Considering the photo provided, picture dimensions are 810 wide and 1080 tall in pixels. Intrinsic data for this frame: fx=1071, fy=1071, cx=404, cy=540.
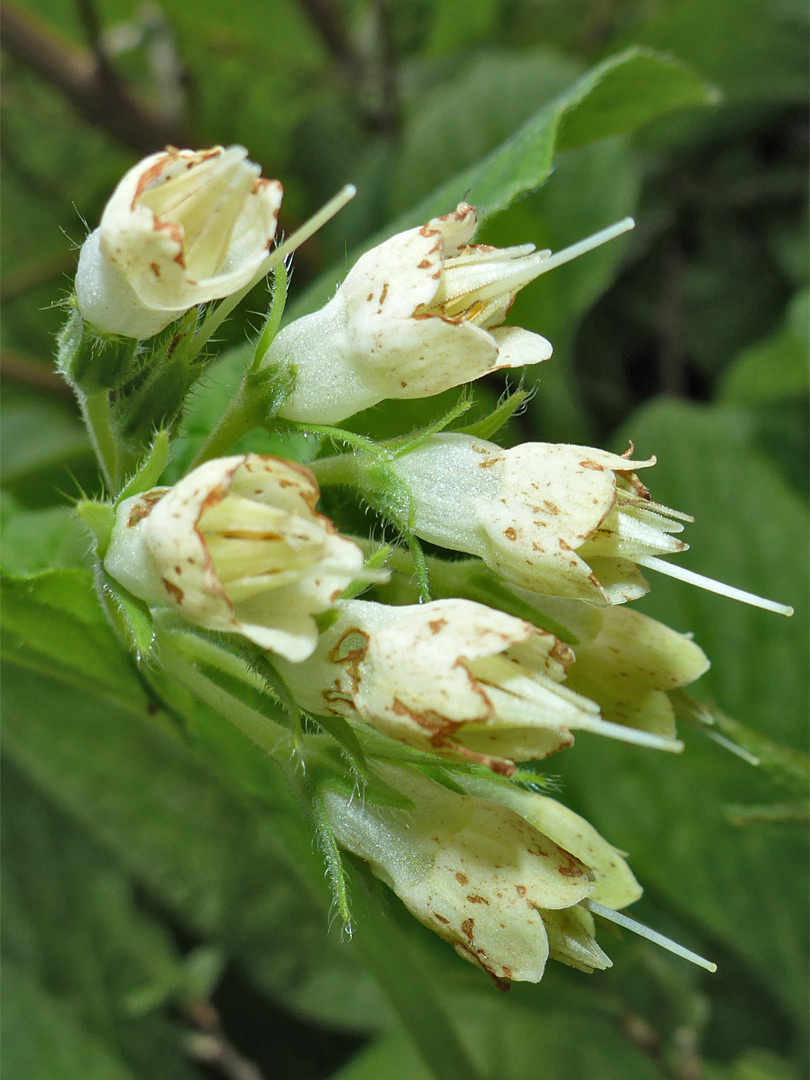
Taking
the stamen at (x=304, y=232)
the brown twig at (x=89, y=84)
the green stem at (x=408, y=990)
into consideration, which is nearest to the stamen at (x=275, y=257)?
the stamen at (x=304, y=232)

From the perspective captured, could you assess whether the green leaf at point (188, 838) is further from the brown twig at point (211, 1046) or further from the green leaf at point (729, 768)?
the green leaf at point (729, 768)

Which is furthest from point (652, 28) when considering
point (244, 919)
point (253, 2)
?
point (244, 919)

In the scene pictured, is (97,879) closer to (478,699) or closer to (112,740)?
(112,740)

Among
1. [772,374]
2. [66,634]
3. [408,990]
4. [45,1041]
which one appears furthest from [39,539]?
[772,374]

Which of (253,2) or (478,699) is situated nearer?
(478,699)

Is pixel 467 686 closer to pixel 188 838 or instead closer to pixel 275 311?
pixel 275 311
